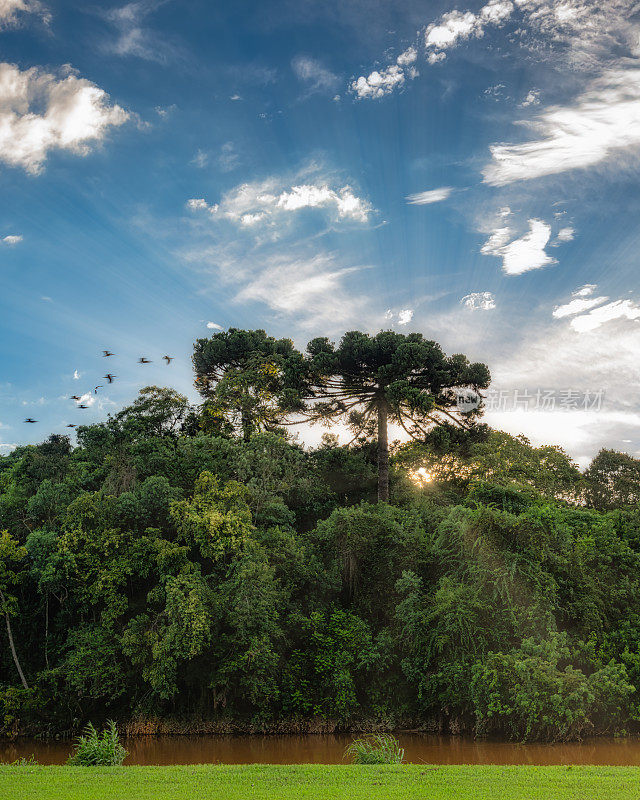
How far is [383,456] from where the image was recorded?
25688mm

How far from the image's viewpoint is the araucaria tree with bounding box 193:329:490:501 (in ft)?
83.8

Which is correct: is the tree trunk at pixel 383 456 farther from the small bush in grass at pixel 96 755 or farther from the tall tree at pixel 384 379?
the small bush in grass at pixel 96 755

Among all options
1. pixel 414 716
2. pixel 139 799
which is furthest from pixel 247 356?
pixel 139 799

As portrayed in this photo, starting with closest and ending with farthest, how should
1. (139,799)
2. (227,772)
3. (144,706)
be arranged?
(139,799) → (227,772) → (144,706)

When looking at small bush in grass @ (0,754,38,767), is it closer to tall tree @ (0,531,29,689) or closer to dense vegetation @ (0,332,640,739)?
dense vegetation @ (0,332,640,739)

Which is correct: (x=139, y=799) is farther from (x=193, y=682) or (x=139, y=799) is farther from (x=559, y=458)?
(x=559, y=458)

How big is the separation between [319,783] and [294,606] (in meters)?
9.40

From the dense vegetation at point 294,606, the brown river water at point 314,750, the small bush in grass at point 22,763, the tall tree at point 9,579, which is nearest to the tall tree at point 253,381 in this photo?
the dense vegetation at point 294,606

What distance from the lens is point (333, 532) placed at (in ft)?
63.9

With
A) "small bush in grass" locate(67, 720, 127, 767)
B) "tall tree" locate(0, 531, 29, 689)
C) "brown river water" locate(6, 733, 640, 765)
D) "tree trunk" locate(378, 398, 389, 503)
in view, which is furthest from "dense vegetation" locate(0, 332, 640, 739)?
"small bush in grass" locate(67, 720, 127, 767)

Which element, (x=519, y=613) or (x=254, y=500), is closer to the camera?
(x=519, y=613)

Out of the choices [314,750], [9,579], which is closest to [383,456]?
[314,750]

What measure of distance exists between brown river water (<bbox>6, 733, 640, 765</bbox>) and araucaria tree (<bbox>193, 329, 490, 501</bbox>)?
10.3 m

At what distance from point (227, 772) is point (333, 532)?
32.6 feet
